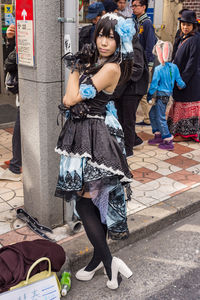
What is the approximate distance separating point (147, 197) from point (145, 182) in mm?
384

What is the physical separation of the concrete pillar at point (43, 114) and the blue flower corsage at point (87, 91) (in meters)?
0.67

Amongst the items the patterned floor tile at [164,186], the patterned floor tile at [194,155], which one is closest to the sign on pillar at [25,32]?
the patterned floor tile at [164,186]

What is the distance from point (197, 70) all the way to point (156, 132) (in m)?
1.16

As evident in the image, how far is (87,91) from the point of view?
94.5 inches

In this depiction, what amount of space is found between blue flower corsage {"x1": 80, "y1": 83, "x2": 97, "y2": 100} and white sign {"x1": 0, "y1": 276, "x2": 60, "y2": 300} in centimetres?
121

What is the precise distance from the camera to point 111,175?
257 cm

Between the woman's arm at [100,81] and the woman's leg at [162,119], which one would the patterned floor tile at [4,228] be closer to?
the woman's arm at [100,81]

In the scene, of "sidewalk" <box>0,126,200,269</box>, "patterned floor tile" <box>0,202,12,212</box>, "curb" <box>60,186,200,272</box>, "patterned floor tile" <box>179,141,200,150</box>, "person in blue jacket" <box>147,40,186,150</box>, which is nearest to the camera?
"curb" <box>60,186,200,272</box>

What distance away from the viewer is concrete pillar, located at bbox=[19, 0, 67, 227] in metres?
2.89

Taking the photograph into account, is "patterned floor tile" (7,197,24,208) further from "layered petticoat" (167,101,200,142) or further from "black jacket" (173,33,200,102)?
"black jacket" (173,33,200,102)

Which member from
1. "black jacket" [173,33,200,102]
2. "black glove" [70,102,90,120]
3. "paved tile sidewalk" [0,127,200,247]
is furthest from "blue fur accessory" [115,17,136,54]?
"black jacket" [173,33,200,102]

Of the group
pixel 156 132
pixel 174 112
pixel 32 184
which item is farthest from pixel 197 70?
pixel 32 184

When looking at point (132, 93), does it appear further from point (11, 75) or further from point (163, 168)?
point (11, 75)

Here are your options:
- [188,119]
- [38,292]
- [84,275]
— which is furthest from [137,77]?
[38,292]
